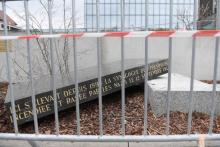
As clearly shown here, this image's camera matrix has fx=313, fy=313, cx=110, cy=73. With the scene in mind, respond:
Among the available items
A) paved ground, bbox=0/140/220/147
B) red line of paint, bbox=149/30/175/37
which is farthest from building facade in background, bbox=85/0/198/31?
paved ground, bbox=0/140/220/147

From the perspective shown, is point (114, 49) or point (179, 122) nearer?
point (179, 122)

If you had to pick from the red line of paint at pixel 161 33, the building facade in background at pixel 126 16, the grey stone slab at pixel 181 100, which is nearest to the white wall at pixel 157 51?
the building facade in background at pixel 126 16

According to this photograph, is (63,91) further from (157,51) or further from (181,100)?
(157,51)

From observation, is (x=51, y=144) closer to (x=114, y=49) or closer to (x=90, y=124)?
(x=90, y=124)

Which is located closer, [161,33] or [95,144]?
[161,33]

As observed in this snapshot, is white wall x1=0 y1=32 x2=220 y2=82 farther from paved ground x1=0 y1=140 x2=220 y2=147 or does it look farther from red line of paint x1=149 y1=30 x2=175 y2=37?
red line of paint x1=149 y1=30 x2=175 y2=37

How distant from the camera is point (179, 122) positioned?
4.34 metres

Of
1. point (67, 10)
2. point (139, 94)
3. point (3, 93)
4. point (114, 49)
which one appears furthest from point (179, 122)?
point (114, 49)

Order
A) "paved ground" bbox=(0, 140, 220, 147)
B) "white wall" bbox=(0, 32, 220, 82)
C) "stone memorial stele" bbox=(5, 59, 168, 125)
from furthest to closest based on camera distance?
1. "white wall" bbox=(0, 32, 220, 82)
2. "stone memorial stele" bbox=(5, 59, 168, 125)
3. "paved ground" bbox=(0, 140, 220, 147)

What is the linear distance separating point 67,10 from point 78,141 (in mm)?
2540

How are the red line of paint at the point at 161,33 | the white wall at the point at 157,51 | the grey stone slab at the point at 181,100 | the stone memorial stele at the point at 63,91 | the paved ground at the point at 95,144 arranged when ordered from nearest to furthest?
the red line of paint at the point at 161,33, the paved ground at the point at 95,144, the stone memorial stele at the point at 63,91, the grey stone slab at the point at 181,100, the white wall at the point at 157,51

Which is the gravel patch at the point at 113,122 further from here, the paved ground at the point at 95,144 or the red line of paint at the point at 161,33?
Result: the red line of paint at the point at 161,33

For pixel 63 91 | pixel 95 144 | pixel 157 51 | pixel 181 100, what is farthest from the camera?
pixel 157 51

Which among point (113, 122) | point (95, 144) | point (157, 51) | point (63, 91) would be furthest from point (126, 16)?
point (157, 51)
